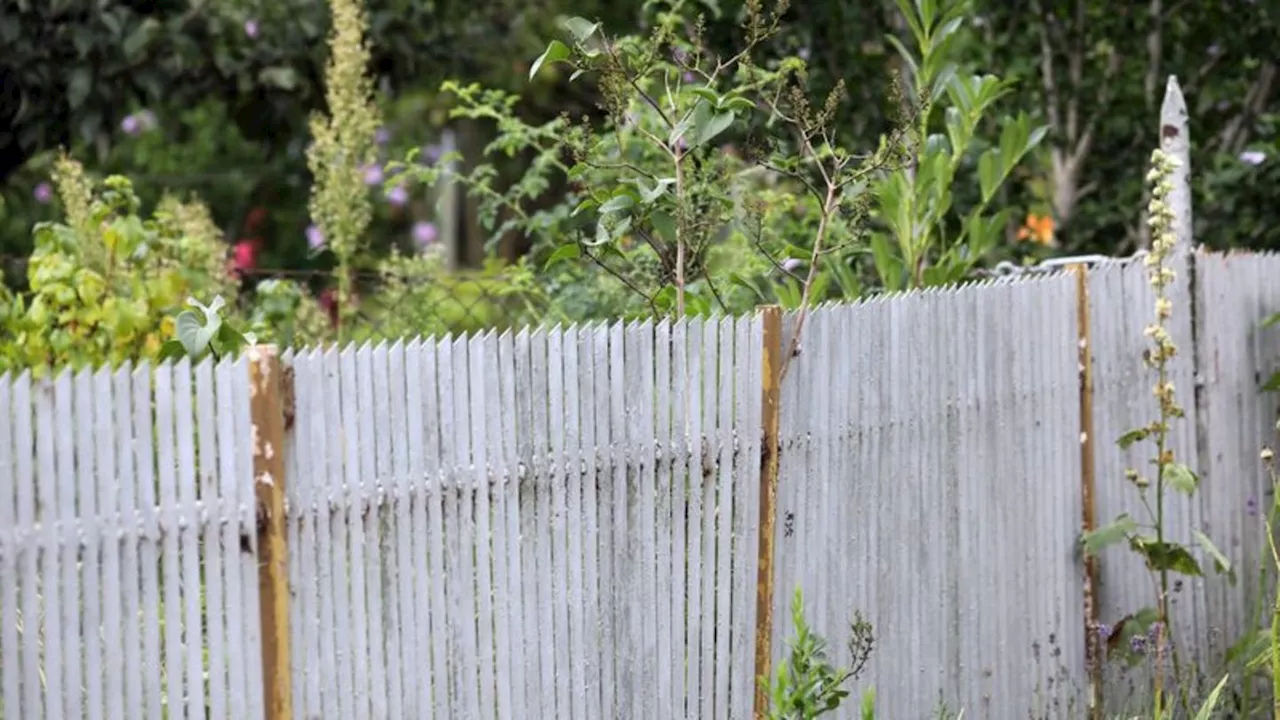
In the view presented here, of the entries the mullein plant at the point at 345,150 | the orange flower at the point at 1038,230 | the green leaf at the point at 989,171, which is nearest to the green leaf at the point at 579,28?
the green leaf at the point at 989,171

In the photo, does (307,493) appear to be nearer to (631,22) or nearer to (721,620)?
(721,620)

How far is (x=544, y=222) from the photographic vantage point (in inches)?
235

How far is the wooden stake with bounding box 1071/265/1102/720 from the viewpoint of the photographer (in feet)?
17.0

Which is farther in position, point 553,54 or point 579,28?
point 579,28

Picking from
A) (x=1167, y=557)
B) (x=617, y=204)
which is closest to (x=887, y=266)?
(x=1167, y=557)

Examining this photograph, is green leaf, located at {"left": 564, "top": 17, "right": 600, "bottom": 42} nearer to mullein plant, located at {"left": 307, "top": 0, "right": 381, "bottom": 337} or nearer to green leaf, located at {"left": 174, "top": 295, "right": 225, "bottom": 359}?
green leaf, located at {"left": 174, "top": 295, "right": 225, "bottom": 359}

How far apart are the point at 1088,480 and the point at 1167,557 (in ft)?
1.10

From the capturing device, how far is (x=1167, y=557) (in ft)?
16.5

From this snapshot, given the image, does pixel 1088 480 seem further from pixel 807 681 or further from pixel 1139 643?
pixel 807 681

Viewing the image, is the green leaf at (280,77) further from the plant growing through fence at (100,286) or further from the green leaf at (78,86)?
the plant growing through fence at (100,286)

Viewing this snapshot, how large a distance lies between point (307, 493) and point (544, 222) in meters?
3.00

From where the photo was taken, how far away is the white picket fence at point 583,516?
277 cm

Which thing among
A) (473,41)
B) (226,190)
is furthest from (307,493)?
(226,190)

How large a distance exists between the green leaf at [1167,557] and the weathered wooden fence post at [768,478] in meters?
1.42
